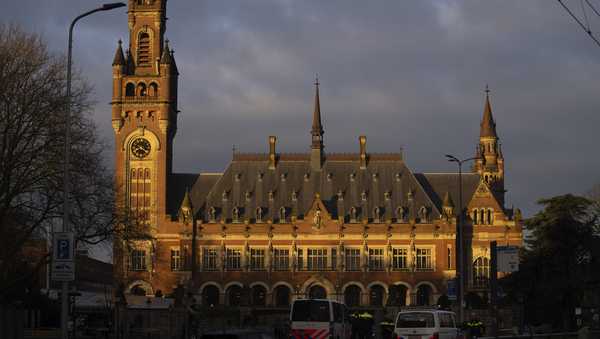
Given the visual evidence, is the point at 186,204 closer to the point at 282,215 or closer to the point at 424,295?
the point at 282,215

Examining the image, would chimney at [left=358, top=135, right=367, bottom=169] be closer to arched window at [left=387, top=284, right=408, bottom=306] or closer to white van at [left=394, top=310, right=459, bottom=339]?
arched window at [left=387, top=284, right=408, bottom=306]

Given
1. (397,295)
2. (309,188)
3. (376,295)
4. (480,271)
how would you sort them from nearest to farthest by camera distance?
(397,295) → (376,295) → (480,271) → (309,188)

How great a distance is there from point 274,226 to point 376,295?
39.7 feet

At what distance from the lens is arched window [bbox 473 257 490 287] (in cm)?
11806

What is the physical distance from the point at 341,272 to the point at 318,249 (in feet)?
10.6

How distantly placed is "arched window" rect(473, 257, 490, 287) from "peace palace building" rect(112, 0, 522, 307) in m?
0.10

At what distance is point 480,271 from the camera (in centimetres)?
11844

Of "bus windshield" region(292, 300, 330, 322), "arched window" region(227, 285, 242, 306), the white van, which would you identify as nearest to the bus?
"bus windshield" region(292, 300, 330, 322)

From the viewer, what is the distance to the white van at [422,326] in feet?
148

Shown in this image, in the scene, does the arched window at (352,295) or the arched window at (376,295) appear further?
the arched window at (352,295)

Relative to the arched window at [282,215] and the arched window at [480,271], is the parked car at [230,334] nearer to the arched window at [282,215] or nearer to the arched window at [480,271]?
the arched window at [282,215]

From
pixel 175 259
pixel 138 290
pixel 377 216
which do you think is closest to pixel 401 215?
pixel 377 216

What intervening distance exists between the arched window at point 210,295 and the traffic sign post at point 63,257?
7406cm

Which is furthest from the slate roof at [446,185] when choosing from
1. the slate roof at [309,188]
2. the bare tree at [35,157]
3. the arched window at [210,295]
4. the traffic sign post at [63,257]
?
the traffic sign post at [63,257]
